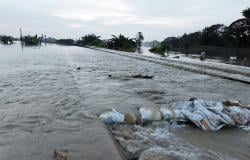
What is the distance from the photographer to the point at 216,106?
543 cm

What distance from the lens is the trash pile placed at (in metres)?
4.86

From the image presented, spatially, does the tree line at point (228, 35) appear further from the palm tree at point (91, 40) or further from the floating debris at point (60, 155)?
the floating debris at point (60, 155)

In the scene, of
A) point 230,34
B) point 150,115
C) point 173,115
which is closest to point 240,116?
point 173,115

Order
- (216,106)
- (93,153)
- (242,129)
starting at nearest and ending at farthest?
(93,153)
(242,129)
(216,106)

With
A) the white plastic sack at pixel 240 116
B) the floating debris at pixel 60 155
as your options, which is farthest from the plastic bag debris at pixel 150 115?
the floating debris at pixel 60 155

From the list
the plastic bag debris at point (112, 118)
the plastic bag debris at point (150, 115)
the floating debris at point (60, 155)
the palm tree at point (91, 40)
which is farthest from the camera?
the palm tree at point (91, 40)

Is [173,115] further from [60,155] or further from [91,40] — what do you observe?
[91,40]

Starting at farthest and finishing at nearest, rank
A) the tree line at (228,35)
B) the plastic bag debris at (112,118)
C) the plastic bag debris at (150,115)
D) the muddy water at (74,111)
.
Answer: the tree line at (228,35) → the plastic bag debris at (150,115) → the plastic bag debris at (112,118) → the muddy water at (74,111)

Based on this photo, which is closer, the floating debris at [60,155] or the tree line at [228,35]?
the floating debris at [60,155]

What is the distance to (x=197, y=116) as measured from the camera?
16.3ft

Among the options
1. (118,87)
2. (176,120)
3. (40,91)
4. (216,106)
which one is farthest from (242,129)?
(40,91)

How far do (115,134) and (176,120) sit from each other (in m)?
1.27

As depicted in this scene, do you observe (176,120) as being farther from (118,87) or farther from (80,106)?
(118,87)

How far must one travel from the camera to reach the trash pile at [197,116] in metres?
4.86
